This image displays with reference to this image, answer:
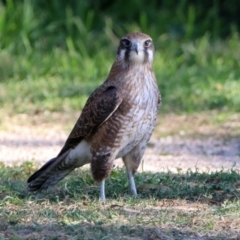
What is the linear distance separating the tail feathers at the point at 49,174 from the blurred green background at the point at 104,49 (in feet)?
14.7

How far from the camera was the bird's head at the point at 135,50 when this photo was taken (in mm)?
6777

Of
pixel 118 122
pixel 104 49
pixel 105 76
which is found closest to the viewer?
pixel 118 122

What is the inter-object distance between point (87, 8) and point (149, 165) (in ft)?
22.7

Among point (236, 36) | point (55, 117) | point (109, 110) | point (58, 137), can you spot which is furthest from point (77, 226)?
point (236, 36)

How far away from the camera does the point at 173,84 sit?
12195 millimetres

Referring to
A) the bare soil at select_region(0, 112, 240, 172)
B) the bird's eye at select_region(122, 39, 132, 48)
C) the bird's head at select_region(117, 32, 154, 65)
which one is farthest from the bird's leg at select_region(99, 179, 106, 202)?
the bare soil at select_region(0, 112, 240, 172)

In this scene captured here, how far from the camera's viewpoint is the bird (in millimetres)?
6609

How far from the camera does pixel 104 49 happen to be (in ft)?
45.5

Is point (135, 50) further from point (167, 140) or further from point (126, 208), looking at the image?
point (167, 140)

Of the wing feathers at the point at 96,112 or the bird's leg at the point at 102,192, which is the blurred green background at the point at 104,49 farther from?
the bird's leg at the point at 102,192

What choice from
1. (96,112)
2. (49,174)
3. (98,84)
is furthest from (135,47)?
(98,84)

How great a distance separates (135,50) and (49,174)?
3.95ft

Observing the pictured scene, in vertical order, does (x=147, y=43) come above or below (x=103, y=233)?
above

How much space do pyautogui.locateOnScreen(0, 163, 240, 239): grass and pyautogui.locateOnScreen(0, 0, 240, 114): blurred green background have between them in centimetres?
418
